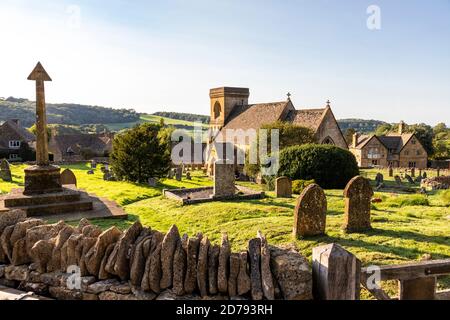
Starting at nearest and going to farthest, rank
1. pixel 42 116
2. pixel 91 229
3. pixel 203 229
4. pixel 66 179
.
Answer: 1. pixel 91 229
2. pixel 203 229
3. pixel 42 116
4. pixel 66 179

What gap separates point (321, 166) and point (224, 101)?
1128 inches

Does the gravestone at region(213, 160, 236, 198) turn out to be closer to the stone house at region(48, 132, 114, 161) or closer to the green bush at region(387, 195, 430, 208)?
the green bush at region(387, 195, 430, 208)

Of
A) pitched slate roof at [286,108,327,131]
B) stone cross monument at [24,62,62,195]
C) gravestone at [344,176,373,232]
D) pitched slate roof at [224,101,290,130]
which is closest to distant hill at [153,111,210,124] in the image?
→ pitched slate roof at [224,101,290,130]

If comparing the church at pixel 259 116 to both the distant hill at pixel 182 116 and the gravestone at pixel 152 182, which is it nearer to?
the gravestone at pixel 152 182

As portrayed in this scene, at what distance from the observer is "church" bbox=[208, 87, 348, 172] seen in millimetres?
35844

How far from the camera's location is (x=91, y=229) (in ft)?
15.5

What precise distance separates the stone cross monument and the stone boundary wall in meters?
9.34

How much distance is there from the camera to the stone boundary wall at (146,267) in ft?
11.9

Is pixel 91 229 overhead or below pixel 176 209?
overhead

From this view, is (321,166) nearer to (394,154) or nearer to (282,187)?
(282,187)
